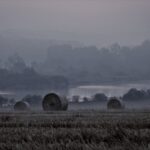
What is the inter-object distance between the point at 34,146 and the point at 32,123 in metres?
5.58

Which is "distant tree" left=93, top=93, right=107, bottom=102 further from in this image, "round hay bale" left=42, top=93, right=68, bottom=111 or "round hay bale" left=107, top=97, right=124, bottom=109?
"round hay bale" left=42, top=93, right=68, bottom=111

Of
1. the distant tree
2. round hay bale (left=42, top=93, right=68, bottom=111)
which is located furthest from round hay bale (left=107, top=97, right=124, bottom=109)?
the distant tree

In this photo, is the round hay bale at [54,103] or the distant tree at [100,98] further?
the distant tree at [100,98]

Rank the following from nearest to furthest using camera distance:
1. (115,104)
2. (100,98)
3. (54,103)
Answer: (54,103), (115,104), (100,98)

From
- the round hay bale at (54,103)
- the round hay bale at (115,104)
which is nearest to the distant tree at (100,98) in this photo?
the round hay bale at (115,104)

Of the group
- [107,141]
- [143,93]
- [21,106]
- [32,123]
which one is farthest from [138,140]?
[143,93]

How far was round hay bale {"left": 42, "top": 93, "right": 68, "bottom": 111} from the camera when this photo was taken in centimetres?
3297

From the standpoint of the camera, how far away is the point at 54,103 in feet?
109

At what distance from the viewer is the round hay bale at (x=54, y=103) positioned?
33.0 m

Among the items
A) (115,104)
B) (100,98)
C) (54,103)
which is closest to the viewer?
(54,103)

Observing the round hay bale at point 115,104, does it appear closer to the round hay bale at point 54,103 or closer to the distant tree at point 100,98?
the round hay bale at point 54,103

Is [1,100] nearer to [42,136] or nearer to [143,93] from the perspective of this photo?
[143,93]

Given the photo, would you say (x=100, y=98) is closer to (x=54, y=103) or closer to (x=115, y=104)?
(x=115, y=104)

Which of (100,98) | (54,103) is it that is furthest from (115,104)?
(100,98)
